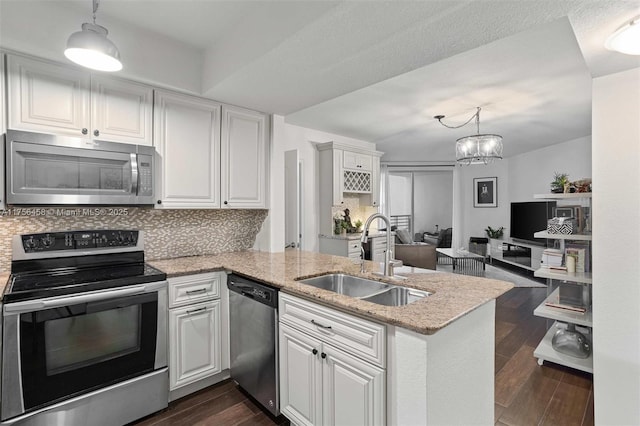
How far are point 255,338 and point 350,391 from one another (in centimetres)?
84

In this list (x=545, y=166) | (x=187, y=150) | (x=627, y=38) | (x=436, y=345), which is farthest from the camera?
(x=545, y=166)

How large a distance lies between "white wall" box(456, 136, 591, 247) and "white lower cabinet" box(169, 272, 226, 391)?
20.6 feet

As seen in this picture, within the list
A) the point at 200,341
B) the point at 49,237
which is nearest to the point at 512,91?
the point at 200,341

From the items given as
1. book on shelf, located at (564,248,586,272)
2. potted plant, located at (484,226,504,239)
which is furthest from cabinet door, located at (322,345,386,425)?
potted plant, located at (484,226,504,239)

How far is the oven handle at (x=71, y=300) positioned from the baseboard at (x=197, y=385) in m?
0.79

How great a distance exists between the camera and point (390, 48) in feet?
5.87

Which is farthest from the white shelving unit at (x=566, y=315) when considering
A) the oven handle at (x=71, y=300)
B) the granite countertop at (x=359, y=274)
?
the oven handle at (x=71, y=300)

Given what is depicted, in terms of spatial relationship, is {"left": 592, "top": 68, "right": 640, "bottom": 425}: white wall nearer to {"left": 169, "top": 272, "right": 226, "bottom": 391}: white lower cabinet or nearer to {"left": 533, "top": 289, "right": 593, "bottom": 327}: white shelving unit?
{"left": 533, "top": 289, "right": 593, "bottom": 327}: white shelving unit

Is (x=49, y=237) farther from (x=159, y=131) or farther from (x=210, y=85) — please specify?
(x=210, y=85)

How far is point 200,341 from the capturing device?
2258 millimetres

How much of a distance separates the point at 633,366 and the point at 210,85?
3.34 metres

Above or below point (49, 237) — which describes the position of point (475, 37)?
above

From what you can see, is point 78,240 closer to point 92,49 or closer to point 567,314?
point 92,49

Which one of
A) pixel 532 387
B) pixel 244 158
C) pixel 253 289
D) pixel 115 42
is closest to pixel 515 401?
pixel 532 387
